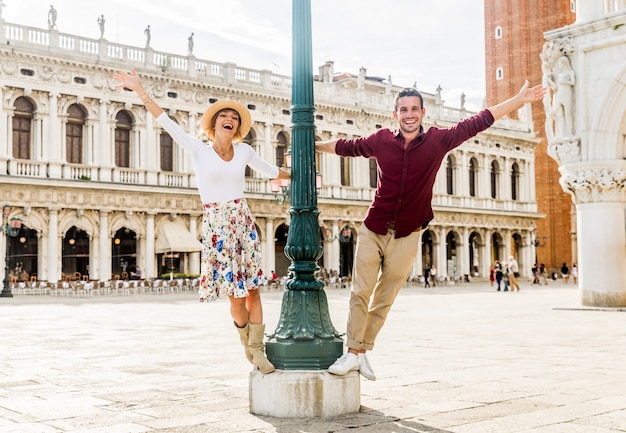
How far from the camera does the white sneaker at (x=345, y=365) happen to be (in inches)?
205

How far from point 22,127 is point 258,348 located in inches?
1176

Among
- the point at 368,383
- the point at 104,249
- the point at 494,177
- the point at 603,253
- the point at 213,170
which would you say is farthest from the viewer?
the point at 494,177

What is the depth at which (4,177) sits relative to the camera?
100ft

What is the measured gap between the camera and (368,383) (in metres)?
6.55

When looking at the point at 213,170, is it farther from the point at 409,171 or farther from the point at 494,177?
the point at 494,177

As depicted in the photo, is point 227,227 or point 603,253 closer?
point 227,227

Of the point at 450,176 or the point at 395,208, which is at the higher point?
the point at 450,176

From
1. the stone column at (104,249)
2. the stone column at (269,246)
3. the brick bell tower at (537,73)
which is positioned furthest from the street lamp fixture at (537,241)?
the stone column at (104,249)

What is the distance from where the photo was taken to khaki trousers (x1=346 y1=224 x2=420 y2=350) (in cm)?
534

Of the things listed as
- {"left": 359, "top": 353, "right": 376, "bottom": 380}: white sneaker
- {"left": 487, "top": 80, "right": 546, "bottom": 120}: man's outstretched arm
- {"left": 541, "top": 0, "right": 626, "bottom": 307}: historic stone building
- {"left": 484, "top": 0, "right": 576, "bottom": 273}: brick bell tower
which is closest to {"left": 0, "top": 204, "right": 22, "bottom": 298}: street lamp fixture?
{"left": 541, "top": 0, "right": 626, "bottom": 307}: historic stone building

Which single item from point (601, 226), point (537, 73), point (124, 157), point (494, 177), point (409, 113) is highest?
point (537, 73)

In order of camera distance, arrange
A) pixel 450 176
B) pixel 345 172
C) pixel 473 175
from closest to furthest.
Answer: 1. pixel 345 172
2. pixel 450 176
3. pixel 473 175

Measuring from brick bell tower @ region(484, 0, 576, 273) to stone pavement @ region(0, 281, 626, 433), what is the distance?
44.8 metres

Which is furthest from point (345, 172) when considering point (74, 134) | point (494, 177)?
point (74, 134)
